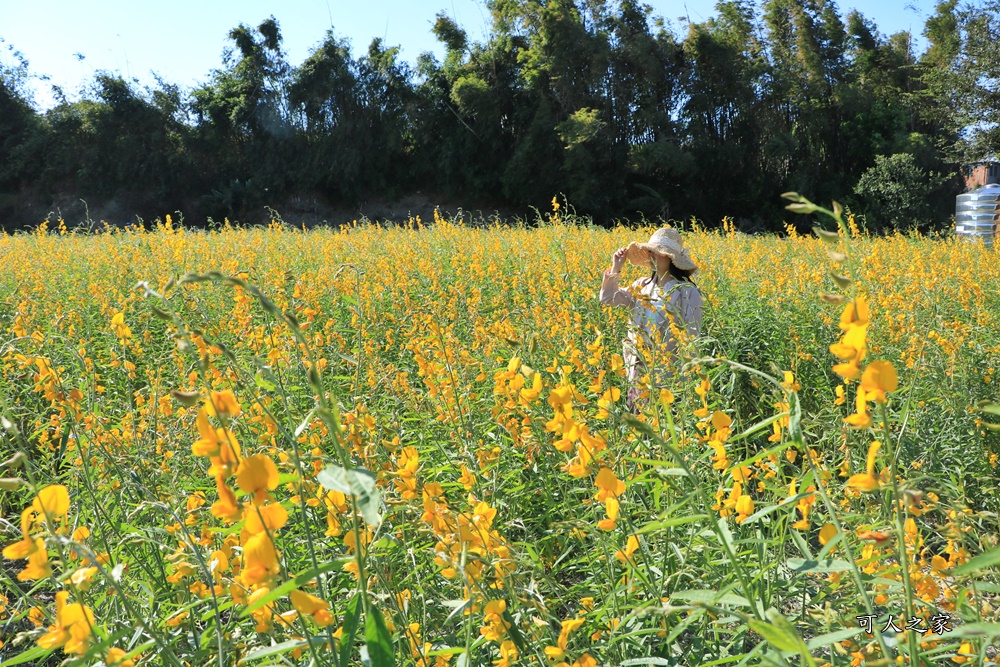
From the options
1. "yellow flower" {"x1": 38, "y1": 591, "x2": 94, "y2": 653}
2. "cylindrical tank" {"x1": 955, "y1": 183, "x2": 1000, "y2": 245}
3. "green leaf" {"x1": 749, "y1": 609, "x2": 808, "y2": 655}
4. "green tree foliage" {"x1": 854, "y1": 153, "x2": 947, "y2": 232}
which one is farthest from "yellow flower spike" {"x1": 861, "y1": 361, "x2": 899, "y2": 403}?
"green tree foliage" {"x1": 854, "y1": 153, "x2": 947, "y2": 232}

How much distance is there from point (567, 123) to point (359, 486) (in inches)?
888

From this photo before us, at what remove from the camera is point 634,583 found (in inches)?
60.6

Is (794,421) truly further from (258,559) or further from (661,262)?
(661,262)

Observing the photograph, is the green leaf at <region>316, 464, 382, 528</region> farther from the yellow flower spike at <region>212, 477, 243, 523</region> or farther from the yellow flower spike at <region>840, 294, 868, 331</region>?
the yellow flower spike at <region>840, 294, 868, 331</region>

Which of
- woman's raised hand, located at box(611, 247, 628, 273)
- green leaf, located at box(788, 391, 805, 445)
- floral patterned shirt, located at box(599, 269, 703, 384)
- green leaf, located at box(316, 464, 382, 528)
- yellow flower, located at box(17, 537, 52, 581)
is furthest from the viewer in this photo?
woman's raised hand, located at box(611, 247, 628, 273)

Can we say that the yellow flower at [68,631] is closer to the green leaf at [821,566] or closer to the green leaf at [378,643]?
the green leaf at [378,643]

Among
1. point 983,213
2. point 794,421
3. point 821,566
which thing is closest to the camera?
point 794,421

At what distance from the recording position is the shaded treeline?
22766 millimetres

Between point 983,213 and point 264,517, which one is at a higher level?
point 983,213

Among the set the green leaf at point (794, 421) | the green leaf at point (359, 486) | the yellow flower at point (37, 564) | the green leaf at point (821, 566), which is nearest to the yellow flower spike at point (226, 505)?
the green leaf at point (359, 486)

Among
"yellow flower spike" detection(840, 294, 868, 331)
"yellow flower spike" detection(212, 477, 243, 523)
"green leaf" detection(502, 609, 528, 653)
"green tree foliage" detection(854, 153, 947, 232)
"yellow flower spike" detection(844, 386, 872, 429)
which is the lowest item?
"green leaf" detection(502, 609, 528, 653)

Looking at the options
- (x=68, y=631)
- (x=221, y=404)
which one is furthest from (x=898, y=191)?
(x=68, y=631)

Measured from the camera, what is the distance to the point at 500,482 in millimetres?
1965

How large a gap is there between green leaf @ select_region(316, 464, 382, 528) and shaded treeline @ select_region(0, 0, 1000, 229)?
21.9 metres
